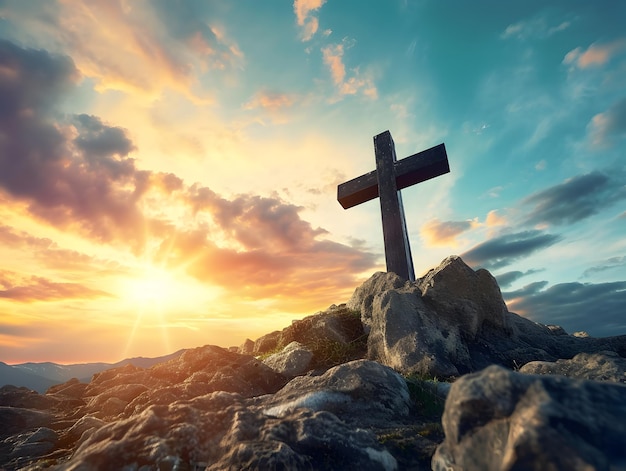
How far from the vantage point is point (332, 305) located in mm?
12922

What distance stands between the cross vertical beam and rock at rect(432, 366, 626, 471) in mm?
9110

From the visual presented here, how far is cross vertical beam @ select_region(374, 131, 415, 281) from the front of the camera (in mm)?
11500

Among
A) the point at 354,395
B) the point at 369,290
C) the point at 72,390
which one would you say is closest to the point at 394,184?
the point at 369,290

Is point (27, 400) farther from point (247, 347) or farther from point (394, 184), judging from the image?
point (394, 184)

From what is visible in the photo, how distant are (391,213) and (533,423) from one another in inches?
401

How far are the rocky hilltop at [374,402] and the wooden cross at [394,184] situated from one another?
1344mm

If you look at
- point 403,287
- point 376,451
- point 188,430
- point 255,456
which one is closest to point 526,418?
point 376,451

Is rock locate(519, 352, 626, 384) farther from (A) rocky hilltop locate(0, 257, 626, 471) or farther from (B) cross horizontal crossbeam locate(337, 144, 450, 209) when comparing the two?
(B) cross horizontal crossbeam locate(337, 144, 450, 209)

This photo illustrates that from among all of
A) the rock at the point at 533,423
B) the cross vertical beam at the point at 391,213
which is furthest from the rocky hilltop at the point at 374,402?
the cross vertical beam at the point at 391,213

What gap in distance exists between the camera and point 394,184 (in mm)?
12219

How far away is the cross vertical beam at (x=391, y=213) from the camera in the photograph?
11.5 metres

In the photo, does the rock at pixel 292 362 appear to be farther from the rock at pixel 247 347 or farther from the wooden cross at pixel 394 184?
the wooden cross at pixel 394 184

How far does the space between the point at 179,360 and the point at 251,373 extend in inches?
114

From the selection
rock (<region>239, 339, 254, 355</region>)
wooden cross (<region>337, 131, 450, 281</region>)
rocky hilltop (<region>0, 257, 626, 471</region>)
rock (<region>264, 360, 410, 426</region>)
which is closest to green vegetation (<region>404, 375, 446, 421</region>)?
rocky hilltop (<region>0, 257, 626, 471</region>)
